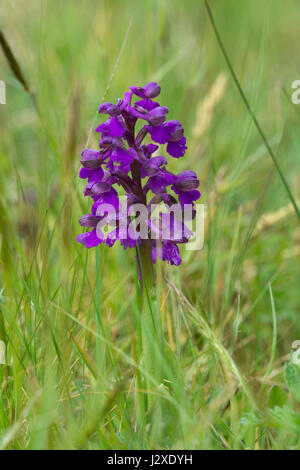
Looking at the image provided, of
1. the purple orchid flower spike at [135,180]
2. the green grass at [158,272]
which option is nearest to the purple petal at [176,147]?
the purple orchid flower spike at [135,180]

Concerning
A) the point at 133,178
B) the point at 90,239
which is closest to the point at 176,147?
the point at 133,178

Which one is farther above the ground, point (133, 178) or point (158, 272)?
point (133, 178)

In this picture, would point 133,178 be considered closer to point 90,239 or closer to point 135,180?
point 135,180

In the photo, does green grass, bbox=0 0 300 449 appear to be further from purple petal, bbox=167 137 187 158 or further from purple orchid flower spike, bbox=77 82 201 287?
purple petal, bbox=167 137 187 158

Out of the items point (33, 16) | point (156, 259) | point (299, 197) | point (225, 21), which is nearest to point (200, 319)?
point (156, 259)

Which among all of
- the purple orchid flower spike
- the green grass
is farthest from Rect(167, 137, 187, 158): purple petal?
the green grass

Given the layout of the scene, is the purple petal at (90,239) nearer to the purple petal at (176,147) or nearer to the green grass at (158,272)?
the green grass at (158,272)

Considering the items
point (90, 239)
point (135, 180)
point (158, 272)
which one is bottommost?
point (158, 272)
